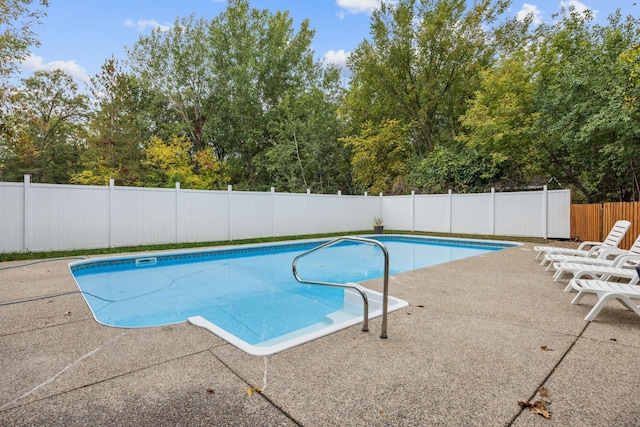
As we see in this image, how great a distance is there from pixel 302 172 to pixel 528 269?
1375cm

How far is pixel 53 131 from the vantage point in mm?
19125

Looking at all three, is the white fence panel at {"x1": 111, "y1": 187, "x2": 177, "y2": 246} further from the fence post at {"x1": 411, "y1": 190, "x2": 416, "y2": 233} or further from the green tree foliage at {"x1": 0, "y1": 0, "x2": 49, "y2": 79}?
the fence post at {"x1": 411, "y1": 190, "x2": 416, "y2": 233}

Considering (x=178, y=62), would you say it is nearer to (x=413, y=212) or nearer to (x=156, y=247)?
(x=156, y=247)

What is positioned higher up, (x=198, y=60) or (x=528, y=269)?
(x=198, y=60)

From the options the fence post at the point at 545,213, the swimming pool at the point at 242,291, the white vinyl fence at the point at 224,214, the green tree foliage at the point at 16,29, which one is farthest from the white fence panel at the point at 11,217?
the fence post at the point at 545,213

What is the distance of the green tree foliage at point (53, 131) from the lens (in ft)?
58.3

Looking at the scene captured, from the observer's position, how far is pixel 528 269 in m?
5.91

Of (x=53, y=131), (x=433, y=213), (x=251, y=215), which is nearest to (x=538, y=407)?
(x=251, y=215)

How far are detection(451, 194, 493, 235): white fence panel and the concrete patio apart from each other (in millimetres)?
9502

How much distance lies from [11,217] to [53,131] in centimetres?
1539

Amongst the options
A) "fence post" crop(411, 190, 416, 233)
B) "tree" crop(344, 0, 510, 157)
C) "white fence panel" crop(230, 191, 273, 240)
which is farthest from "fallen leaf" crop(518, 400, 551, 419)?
"tree" crop(344, 0, 510, 157)

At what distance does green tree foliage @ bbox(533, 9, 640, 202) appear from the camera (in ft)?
28.0

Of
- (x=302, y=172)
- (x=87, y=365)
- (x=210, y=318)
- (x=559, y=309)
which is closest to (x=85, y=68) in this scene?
(x=302, y=172)

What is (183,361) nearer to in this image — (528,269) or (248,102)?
(528,269)
